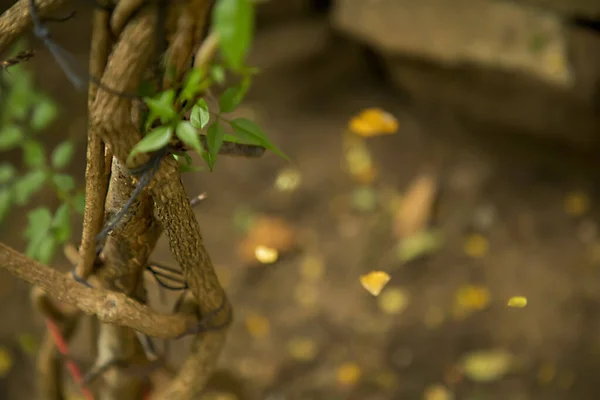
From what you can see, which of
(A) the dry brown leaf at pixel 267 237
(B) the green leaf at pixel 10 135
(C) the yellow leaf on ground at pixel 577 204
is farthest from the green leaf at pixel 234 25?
(C) the yellow leaf on ground at pixel 577 204

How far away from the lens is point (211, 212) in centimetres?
196

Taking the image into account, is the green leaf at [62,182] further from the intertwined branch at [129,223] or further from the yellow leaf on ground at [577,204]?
the yellow leaf on ground at [577,204]

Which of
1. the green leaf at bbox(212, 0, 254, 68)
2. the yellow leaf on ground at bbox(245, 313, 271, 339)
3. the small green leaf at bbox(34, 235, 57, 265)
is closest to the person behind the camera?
the green leaf at bbox(212, 0, 254, 68)

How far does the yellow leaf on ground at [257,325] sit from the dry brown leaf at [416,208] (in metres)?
0.50

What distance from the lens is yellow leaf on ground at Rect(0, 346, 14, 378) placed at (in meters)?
1.55

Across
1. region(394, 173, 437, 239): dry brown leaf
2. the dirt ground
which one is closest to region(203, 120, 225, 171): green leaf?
the dirt ground

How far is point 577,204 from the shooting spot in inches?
73.9

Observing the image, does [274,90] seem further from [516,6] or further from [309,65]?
[516,6]

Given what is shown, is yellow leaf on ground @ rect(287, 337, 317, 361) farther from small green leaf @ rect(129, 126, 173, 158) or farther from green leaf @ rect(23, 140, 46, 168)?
small green leaf @ rect(129, 126, 173, 158)

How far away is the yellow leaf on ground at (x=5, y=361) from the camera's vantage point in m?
1.55

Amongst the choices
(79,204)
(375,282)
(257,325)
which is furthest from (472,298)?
(79,204)

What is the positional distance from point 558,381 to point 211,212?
A: 1.13 meters

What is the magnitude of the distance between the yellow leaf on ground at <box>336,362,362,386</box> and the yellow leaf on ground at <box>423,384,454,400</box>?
0.18 m

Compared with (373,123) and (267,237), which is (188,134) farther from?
(267,237)
